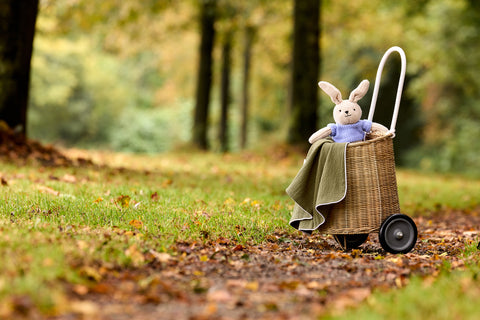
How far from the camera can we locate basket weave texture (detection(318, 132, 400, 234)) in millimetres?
5105

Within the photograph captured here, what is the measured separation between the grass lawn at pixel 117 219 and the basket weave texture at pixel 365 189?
0.85 meters

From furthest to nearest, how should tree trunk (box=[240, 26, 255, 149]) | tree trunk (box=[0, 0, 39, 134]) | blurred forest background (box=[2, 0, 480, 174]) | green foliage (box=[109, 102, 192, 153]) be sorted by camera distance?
green foliage (box=[109, 102, 192, 153])
tree trunk (box=[240, 26, 255, 149])
blurred forest background (box=[2, 0, 480, 174])
tree trunk (box=[0, 0, 39, 134])

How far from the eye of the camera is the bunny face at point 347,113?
5352 millimetres

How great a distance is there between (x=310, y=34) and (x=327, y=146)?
974 centimetres

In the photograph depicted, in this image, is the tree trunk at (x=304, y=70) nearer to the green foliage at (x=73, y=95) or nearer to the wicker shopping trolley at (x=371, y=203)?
the wicker shopping trolley at (x=371, y=203)

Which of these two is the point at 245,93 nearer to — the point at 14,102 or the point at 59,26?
the point at 59,26

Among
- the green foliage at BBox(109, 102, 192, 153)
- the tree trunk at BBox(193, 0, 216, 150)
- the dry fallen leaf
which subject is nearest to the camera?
the dry fallen leaf

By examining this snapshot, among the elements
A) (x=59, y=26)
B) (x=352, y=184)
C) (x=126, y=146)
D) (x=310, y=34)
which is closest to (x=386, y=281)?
(x=352, y=184)

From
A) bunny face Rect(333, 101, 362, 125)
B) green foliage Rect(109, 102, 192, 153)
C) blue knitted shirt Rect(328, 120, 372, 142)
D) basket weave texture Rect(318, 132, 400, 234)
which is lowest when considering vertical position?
green foliage Rect(109, 102, 192, 153)

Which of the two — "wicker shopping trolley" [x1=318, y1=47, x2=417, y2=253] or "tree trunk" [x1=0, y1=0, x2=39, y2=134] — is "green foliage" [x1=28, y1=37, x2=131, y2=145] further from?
"wicker shopping trolley" [x1=318, y1=47, x2=417, y2=253]

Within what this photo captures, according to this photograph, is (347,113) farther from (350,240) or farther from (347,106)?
(350,240)

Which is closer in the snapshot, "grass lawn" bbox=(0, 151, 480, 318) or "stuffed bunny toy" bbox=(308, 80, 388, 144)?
"grass lawn" bbox=(0, 151, 480, 318)

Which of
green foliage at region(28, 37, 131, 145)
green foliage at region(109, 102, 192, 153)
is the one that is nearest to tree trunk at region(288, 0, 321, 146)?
green foliage at region(109, 102, 192, 153)

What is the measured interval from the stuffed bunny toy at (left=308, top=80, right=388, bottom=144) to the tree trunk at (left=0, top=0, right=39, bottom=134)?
6436mm
